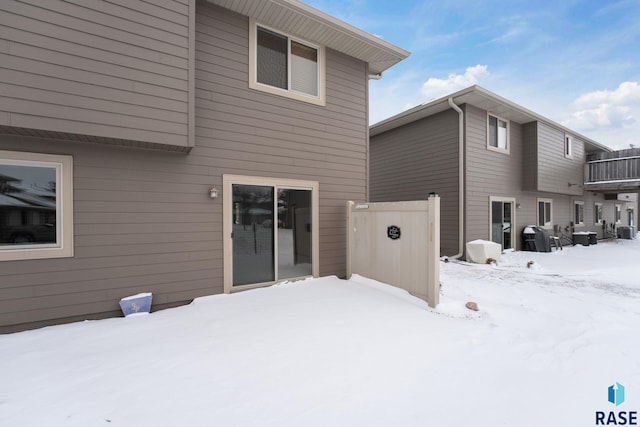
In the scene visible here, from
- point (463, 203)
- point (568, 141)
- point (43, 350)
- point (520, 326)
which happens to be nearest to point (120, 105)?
point (43, 350)

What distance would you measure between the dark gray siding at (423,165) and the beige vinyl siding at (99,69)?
7.79 m

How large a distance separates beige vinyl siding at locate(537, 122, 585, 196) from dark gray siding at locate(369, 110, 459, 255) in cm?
410

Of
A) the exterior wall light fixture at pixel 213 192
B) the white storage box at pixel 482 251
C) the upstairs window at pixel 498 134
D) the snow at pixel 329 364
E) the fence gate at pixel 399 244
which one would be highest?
the upstairs window at pixel 498 134

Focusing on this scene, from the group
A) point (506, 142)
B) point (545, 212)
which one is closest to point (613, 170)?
point (545, 212)

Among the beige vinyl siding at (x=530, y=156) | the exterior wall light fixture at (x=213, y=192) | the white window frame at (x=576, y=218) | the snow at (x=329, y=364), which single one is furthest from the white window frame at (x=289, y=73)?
the white window frame at (x=576, y=218)

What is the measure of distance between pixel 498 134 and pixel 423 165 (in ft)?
9.28

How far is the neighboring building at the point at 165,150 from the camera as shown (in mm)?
3184

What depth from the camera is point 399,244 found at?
4504mm

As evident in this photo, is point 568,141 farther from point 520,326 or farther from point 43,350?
point 43,350

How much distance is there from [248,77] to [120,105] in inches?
81.9

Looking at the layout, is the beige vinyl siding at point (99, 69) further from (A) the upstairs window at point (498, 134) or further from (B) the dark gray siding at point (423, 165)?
(A) the upstairs window at point (498, 134)

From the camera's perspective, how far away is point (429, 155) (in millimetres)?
9438

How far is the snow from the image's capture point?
1.88 metres

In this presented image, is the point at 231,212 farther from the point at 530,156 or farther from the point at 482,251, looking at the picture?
the point at 530,156
